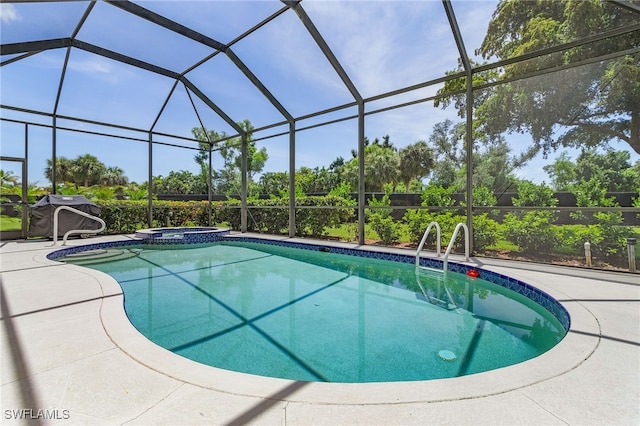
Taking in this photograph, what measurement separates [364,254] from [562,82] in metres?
5.45

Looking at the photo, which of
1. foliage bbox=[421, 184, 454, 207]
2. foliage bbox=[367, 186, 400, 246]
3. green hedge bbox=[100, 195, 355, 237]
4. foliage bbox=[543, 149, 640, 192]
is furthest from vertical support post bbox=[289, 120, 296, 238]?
foliage bbox=[543, 149, 640, 192]

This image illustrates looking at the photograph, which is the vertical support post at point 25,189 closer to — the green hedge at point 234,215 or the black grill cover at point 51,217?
the black grill cover at point 51,217

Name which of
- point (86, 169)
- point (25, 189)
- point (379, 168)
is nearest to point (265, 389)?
point (25, 189)

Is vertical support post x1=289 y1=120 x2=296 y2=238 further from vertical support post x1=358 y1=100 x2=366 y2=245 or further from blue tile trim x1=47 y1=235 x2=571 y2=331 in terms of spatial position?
vertical support post x1=358 y1=100 x2=366 y2=245

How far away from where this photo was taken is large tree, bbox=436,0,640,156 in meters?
5.86

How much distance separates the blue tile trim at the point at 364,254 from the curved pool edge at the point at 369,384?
1.00m

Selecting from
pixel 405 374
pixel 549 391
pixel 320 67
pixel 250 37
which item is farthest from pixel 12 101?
pixel 549 391

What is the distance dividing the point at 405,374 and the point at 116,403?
195 cm

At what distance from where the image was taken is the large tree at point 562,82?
5855 mm

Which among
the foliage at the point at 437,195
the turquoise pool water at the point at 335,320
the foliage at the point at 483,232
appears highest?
the foliage at the point at 437,195

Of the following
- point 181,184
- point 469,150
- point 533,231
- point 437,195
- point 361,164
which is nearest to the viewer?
point 469,150

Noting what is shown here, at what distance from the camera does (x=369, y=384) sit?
5.92ft

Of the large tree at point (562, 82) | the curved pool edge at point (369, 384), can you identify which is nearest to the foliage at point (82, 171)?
the large tree at point (562, 82)

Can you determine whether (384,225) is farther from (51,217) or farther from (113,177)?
(113,177)
